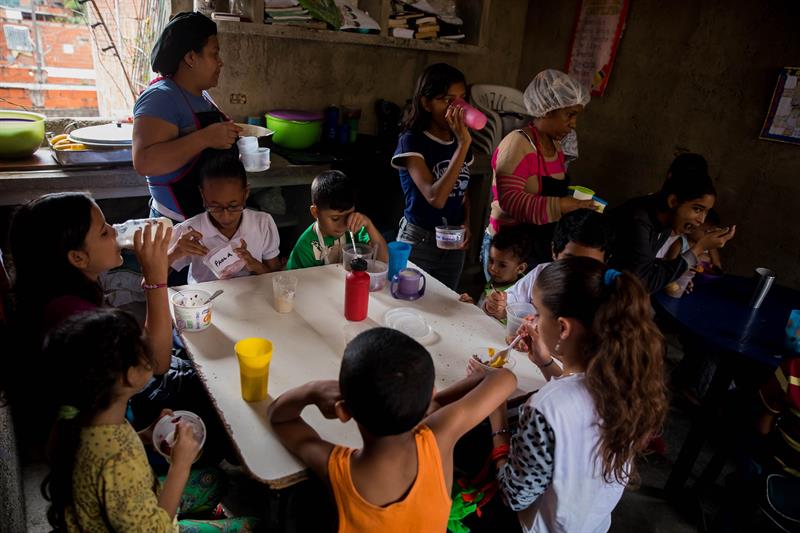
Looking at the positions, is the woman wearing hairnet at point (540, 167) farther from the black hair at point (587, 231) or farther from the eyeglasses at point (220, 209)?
the eyeglasses at point (220, 209)

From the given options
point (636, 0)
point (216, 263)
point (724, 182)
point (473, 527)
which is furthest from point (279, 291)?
point (636, 0)

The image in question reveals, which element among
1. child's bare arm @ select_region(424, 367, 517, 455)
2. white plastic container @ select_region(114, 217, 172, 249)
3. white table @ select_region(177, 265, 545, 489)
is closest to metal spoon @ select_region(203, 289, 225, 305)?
white table @ select_region(177, 265, 545, 489)

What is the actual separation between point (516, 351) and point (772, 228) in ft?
8.15

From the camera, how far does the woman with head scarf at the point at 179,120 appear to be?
2219mm

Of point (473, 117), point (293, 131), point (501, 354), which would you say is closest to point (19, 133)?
point (293, 131)

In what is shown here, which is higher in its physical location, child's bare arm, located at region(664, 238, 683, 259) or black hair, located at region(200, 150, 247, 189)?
black hair, located at region(200, 150, 247, 189)

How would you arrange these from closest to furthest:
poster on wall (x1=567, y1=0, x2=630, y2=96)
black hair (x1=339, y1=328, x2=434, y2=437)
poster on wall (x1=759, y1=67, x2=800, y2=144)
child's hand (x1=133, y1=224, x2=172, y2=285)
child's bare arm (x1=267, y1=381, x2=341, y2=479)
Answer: black hair (x1=339, y1=328, x2=434, y2=437)
child's bare arm (x1=267, y1=381, x2=341, y2=479)
child's hand (x1=133, y1=224, x2=172, y2=285)
poster on wall (x1=759, y1=67, x2=800, y2=144)
poster on wall (x1=567, y1=0, x2=630, y2=96)

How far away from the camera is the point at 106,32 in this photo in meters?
3.49

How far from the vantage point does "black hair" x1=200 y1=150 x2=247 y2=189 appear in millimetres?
2246

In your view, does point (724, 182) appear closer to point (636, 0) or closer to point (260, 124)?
point (636, 0)

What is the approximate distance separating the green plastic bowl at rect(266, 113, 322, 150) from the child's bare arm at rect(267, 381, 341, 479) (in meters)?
2.63

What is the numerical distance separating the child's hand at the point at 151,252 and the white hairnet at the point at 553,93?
1.96 m

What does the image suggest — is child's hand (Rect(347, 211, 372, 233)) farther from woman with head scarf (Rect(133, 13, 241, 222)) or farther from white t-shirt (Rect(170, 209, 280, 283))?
woman with head scarf (Rect(133, 13, 241, 222))

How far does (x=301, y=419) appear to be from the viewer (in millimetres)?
1393
